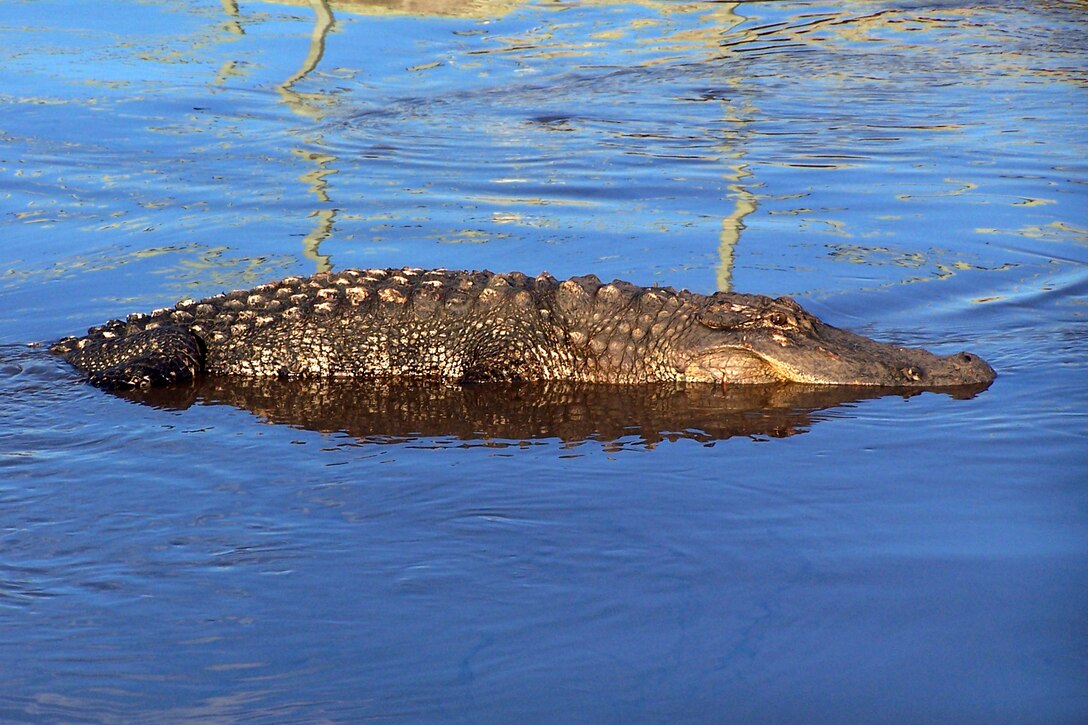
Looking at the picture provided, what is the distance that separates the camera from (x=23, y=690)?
3982mm

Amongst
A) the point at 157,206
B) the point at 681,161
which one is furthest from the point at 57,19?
the point at 681,161

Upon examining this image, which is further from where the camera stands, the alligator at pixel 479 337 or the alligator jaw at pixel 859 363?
the alligator at pixel 479 337

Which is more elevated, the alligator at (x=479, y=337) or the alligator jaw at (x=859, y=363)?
the alligator at (x=479, y=337)

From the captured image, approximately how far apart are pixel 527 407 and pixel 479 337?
0.60m

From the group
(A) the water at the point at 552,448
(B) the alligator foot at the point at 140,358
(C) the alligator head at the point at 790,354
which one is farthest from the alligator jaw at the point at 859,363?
(B) the alligator foot at the point at 140,358

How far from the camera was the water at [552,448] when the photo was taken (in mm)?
4082

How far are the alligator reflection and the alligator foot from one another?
0.31ft

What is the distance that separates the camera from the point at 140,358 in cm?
733

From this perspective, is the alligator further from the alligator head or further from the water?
the water

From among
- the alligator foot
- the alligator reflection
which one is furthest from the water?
the alligator foot

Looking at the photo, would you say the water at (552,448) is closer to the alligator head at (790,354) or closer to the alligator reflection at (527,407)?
the alligator reflection at (527,407)

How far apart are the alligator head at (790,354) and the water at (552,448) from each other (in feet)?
0.92

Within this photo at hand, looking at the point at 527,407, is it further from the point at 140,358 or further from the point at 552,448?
the point at 140,358

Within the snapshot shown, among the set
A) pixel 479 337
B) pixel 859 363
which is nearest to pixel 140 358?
pixel 479 337
